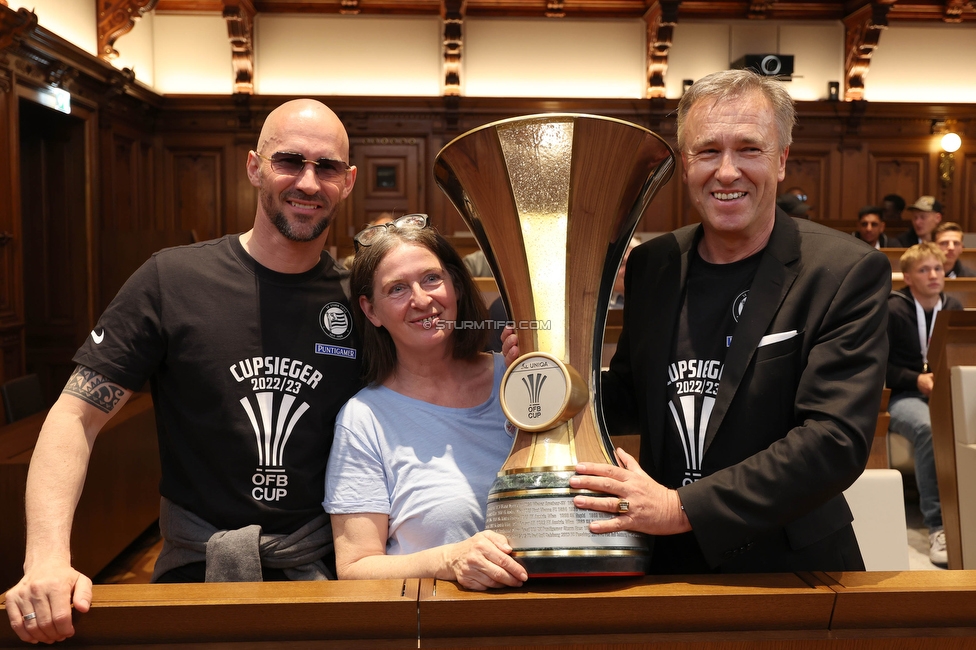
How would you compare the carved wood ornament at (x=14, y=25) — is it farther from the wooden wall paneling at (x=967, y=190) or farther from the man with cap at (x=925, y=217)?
the wooden wall paneling at (x=967, y=190)

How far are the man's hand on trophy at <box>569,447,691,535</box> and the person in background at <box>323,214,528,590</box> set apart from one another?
28 cm

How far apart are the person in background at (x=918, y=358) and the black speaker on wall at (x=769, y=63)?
404 cm

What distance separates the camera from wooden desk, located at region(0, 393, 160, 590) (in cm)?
276

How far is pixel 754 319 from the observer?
1.31 meters

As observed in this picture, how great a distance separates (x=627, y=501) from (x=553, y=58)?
768 centimetres

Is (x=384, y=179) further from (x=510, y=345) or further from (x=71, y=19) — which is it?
(x=510, y=345)

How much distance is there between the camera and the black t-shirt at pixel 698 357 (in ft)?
4.44

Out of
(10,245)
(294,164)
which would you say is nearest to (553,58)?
(10,245)

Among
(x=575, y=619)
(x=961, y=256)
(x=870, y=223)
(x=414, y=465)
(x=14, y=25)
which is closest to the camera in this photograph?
(x=575, y=619)

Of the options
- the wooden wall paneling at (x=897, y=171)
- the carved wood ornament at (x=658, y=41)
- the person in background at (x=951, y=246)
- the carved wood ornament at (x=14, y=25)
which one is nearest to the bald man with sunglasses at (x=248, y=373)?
the carved wood ornament at (x=14, y=25)

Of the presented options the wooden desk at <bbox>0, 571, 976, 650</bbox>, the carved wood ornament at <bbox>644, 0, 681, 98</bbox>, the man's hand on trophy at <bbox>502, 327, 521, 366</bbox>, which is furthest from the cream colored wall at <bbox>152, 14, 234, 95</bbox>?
the wooden desk at <bbox>0, 571, 976, 650</bbox>

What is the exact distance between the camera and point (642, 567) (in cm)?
105

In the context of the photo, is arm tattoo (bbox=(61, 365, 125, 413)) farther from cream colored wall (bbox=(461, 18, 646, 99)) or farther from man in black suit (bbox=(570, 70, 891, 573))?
cream colored wall (bbox=(461, 18, 646, 99))

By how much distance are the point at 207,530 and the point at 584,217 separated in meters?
0.94
